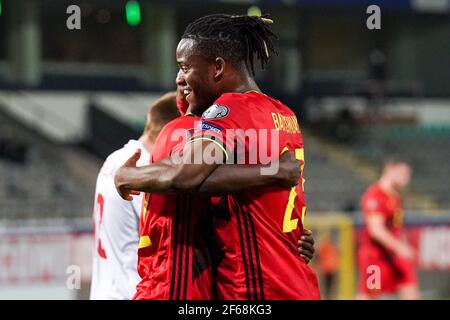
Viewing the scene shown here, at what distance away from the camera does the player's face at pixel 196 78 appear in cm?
415

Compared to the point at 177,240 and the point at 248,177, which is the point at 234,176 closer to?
the point at 248,177

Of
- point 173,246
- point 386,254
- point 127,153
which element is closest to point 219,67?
point 173,246

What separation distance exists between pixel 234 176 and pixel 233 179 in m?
0.01

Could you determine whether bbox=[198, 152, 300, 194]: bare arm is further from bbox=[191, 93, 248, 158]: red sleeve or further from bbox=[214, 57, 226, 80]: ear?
bbox=[214, 57, 226, 80]: ear

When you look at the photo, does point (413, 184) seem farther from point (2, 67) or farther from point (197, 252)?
point (197, 252)

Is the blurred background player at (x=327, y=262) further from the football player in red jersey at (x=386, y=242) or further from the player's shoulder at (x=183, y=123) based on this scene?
the player's shoulder at (x=183, y=123)

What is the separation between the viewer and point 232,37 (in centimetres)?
421

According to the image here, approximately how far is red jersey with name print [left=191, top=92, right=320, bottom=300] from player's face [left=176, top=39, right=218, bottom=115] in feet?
0.33

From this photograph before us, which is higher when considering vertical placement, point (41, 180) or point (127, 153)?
point (127, 153)

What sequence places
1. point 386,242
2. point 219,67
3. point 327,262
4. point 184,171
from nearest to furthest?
1. point 184,171
2. point 219,67
3. point 386,242
4. point 327,262

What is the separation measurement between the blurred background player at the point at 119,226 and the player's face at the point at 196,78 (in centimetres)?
147

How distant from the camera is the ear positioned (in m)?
4.15

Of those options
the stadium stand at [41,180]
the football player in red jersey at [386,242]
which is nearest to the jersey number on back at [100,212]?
the football player in red jersey at [386,242]

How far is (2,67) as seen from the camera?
78.8 ft
